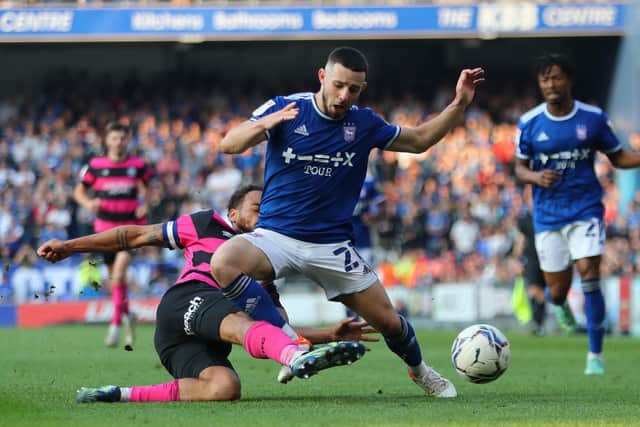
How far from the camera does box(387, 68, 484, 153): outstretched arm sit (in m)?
7.45

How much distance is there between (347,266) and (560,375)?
3.62 meters

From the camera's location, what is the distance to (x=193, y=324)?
7.21 meters

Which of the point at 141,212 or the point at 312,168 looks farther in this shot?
the point at 141,212

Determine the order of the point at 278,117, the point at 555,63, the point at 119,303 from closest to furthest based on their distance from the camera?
the point at 278,117, the point at 555,63, the point at 119,303

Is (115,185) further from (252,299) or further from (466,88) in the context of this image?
(466,88)

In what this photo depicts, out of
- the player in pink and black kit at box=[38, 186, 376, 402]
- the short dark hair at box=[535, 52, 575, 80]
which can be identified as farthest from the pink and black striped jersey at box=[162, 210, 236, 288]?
the short dark hair at box=[535, 52, 575, 80]

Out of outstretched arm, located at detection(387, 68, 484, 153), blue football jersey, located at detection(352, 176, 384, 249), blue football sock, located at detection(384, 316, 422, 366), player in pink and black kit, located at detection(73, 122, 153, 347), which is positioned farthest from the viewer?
player in pink and black kit, located at detection(73, 122, 153, 347)

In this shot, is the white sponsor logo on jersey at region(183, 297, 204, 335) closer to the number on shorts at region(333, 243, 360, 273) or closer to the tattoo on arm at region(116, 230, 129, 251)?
the tattoo on arm at region(116, 230, 129, 251)

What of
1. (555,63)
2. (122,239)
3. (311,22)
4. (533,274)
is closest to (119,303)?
(555,63)

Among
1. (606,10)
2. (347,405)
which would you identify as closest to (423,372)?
(347,405)

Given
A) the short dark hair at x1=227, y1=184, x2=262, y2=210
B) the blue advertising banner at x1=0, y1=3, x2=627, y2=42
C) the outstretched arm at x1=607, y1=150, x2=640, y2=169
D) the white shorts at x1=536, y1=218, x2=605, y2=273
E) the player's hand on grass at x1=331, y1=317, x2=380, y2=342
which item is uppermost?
the blue advertising banner at x1=0, y1=3, x2=627, y2=42

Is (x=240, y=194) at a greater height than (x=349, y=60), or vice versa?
(x=349, y=60)

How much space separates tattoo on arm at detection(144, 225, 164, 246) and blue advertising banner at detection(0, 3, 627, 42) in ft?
75.4

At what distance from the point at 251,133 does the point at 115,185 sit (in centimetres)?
808
